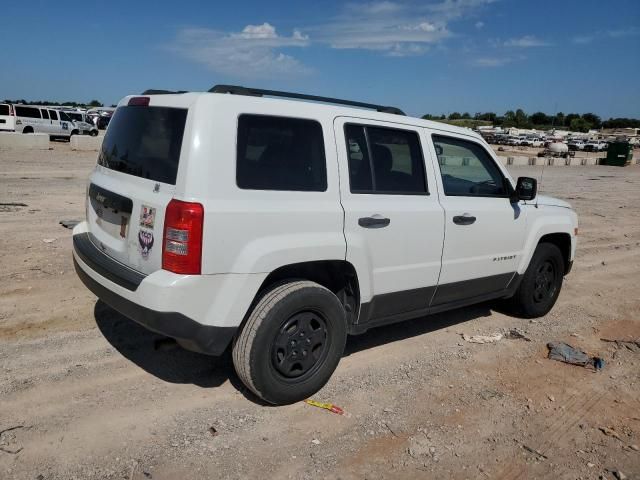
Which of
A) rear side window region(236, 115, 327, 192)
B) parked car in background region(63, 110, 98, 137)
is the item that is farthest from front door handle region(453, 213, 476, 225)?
parked car in background region(63, 110, 98, 137)

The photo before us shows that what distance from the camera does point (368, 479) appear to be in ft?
9.82

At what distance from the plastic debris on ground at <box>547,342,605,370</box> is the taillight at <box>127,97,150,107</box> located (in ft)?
12.8

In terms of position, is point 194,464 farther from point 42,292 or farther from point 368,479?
point 42,292

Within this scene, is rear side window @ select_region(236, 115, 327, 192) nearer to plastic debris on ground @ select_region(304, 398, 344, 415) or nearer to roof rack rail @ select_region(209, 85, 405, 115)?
roof rack rail @ select_region(209, 85, 405, 115)

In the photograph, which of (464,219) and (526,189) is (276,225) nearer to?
(464,219)

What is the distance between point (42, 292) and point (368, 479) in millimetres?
3933

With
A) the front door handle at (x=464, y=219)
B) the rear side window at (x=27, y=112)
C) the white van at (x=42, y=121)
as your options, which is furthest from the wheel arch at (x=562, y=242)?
the rear side window at (x=27, y=112)

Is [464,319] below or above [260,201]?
below

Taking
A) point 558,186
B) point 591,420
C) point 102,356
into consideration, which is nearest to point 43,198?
point 102,356

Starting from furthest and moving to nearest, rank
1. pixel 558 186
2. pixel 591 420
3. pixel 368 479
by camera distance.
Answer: pixel 558 186 < pixel 591 420 < pixel 368 479

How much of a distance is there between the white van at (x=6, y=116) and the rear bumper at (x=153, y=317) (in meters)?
Result: 29.0

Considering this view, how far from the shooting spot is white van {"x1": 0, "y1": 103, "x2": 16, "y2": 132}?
1103 inches

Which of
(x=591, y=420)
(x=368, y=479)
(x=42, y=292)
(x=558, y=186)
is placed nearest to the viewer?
(x=368, y=479)

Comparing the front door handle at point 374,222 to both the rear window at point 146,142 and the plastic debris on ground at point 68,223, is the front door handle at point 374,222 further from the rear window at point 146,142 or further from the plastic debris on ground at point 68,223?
the plastic debris on ground at point 68,223
